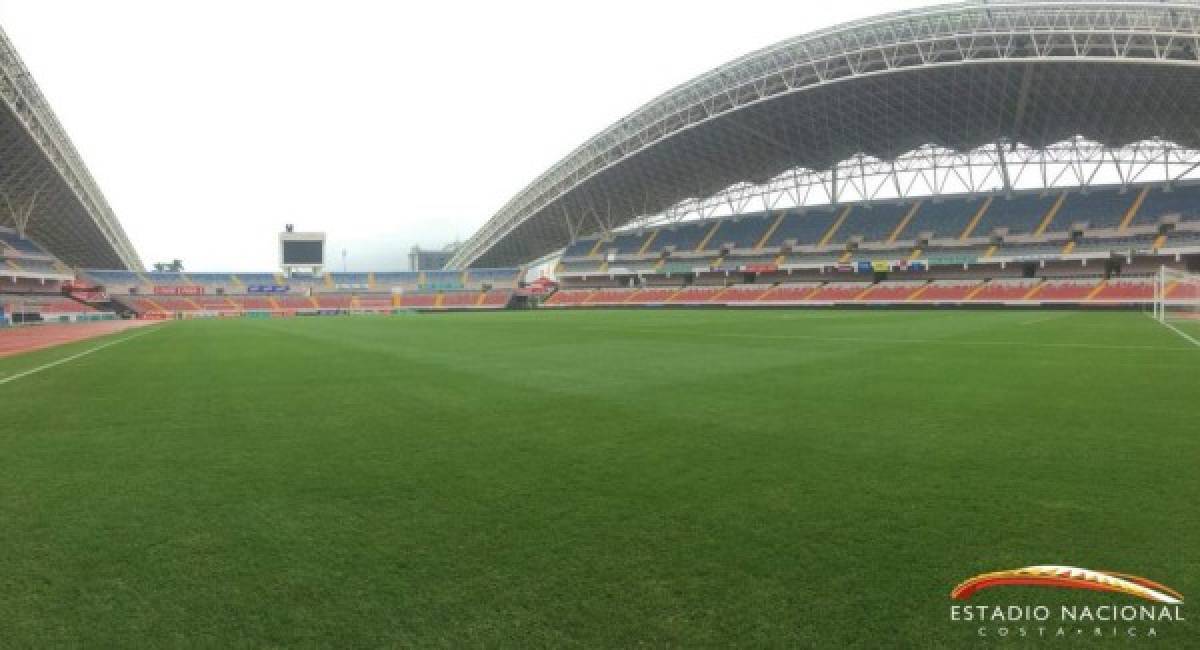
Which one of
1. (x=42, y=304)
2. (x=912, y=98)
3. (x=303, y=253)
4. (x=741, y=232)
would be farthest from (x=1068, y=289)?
(x=42, y=304)

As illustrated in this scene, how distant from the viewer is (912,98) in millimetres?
44031

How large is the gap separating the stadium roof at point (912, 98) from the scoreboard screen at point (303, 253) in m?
34.3

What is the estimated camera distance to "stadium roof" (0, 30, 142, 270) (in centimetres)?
3512

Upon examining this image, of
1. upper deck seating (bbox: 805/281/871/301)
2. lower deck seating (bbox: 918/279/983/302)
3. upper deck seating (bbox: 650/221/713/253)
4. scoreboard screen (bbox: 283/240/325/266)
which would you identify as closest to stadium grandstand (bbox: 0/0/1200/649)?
lower deck seating (bbox: 918/279/983/302)

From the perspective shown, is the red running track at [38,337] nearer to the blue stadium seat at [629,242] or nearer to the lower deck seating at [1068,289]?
the blue stadium seat at [629,242]

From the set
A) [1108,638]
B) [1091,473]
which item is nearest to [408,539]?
[1108,638]

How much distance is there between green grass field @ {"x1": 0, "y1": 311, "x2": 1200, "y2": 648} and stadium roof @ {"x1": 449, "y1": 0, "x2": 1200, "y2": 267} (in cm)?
3425

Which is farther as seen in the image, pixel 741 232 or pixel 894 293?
pixel 741 232

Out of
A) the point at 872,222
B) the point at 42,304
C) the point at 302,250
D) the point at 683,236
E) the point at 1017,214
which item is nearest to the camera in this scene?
the point at 1017,214

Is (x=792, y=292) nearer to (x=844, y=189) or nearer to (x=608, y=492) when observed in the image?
(x=844, y=189)

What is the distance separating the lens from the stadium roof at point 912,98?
33.5 metres

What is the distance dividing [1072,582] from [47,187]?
66.5 metres

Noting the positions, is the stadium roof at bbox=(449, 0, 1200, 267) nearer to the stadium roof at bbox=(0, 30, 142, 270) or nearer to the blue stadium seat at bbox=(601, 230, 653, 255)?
the blue stadium seat at bbox=(601, 230, 653, 255)

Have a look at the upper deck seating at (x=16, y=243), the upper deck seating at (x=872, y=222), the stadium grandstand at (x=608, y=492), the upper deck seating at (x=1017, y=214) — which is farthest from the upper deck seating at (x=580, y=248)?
the stadium grandstand at (x=608, y=492)
